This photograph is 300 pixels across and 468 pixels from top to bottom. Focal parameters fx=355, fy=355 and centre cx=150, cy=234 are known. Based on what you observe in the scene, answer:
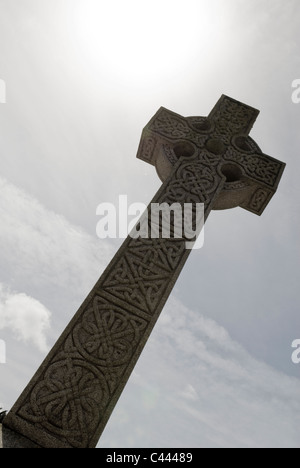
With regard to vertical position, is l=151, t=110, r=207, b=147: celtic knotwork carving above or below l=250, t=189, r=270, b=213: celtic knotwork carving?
above

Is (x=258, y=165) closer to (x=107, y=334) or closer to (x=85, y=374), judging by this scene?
(x=107, y=334)

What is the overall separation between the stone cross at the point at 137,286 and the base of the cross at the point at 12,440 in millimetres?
22

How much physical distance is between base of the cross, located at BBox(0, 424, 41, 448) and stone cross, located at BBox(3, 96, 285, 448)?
0.02m

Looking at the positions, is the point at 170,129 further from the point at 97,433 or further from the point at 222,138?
the point at 97,433

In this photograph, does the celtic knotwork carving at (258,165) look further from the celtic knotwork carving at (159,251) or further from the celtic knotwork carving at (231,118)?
the celtic knotwork carving at (159,251)

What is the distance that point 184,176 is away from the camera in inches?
139

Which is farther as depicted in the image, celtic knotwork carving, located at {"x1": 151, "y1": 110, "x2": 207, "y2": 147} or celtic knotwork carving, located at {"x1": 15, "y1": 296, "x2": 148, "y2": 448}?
celtic knotwork carving, located at {"x1": 151, "y1": 110, "x2": 207, "y2": 147}

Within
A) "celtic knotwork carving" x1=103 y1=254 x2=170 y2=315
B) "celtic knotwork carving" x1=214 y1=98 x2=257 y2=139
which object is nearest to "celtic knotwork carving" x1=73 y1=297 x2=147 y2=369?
"celtic knotwork carving" x1=103 y1=254 x2=170 y2=315

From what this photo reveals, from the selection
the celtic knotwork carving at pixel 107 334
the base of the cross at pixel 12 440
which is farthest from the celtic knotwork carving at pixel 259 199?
the base of the cross at pixel 12 440

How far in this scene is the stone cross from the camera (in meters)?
1.99

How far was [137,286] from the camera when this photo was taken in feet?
8.60

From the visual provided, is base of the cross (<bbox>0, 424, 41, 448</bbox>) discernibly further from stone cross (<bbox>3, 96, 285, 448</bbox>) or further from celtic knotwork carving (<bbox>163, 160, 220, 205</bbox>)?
celtic knotwork carving (<bbox>163, 160, 220, 205</bbox>)

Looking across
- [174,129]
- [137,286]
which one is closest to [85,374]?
[137,286]
